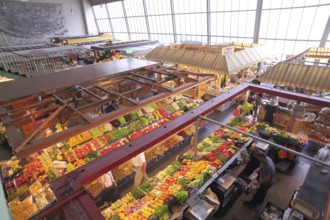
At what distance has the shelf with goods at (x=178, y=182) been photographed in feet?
12.4

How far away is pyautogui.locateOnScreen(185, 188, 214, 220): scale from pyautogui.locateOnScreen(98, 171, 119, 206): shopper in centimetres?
265

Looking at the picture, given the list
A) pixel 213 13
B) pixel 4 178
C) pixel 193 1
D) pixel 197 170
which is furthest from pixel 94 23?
pixel 197 170

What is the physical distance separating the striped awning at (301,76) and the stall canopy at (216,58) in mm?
1564

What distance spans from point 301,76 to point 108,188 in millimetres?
8899

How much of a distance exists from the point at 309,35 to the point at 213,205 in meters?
13.4

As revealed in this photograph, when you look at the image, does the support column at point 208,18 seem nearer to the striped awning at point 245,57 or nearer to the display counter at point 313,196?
the striped awning at point 245,57

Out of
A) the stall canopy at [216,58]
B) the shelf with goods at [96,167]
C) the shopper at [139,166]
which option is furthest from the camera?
the stall canopy at [216,58]

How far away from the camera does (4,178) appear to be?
516 cm

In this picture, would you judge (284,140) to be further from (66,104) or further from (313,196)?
(66,104)

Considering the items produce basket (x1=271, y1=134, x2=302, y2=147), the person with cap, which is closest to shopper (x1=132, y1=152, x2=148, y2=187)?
produce basket (x1=271, y1=134, x2=302, y2=147)

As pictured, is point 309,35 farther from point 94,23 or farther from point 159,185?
point 94,23

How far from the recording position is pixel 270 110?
853 cm

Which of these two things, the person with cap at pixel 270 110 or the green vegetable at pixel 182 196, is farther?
the person with cap at pixel 270 110

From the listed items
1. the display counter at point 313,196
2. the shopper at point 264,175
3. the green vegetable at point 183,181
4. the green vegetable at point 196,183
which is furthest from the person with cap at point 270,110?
the green vegetable at point 183,181
